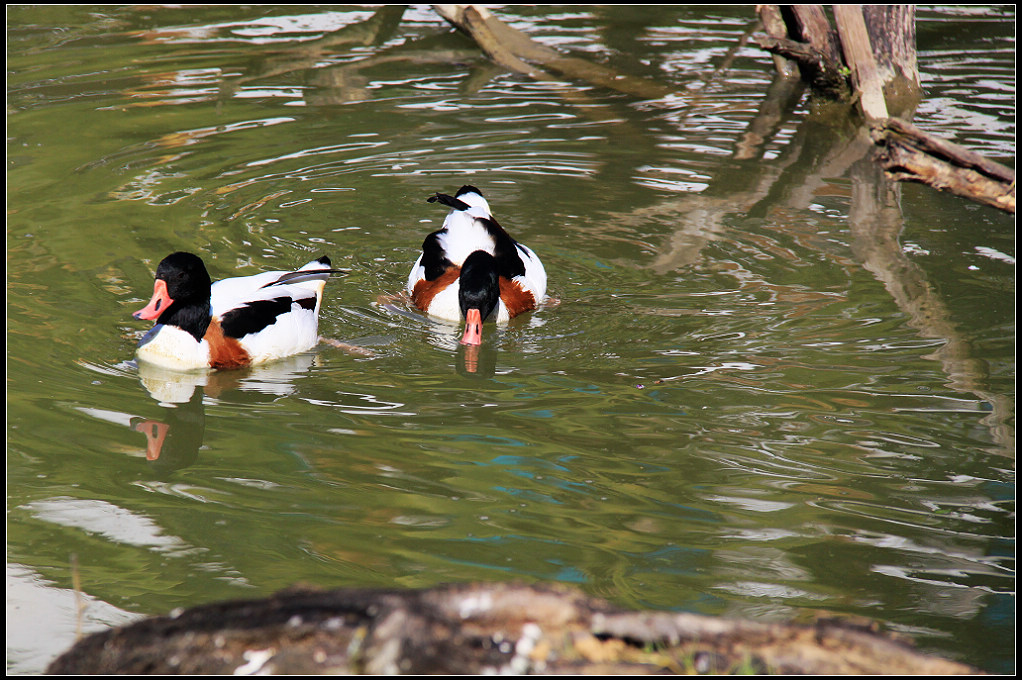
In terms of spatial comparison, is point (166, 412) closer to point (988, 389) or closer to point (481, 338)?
point (481, 338)

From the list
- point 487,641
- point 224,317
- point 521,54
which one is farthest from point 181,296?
point 521,54

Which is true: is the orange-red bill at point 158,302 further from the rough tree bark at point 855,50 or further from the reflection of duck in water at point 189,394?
the rough tree bark at point 855,50

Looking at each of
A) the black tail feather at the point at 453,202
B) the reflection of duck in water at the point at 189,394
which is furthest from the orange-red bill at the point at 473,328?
the reflection of duck in water at the point at 189,394

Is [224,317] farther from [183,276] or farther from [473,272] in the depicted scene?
[473,272]

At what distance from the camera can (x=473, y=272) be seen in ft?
23.7

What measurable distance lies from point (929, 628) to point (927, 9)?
46.4 feet

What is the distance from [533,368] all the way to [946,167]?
273 cm

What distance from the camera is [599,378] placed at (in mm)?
6242

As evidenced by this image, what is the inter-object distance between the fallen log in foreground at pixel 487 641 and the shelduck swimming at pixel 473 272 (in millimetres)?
4480

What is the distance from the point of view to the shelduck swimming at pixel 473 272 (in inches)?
282

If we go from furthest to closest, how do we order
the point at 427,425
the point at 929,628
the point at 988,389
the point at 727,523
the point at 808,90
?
the point at 808,90 → the point at 988,389 → the point at 427,425 → the point at 727,523 → the point at 929,628

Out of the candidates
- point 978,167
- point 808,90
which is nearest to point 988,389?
point 978,167

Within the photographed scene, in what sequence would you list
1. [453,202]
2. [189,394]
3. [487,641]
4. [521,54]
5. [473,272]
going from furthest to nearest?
[521,54]
[453,202]
[473,272]
[189,394]
[487,641]

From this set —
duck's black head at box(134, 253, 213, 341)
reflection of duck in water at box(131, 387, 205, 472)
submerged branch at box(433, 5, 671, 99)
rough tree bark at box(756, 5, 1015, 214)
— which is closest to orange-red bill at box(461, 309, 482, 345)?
duck's black head at box(134, 253, 213, 341)
